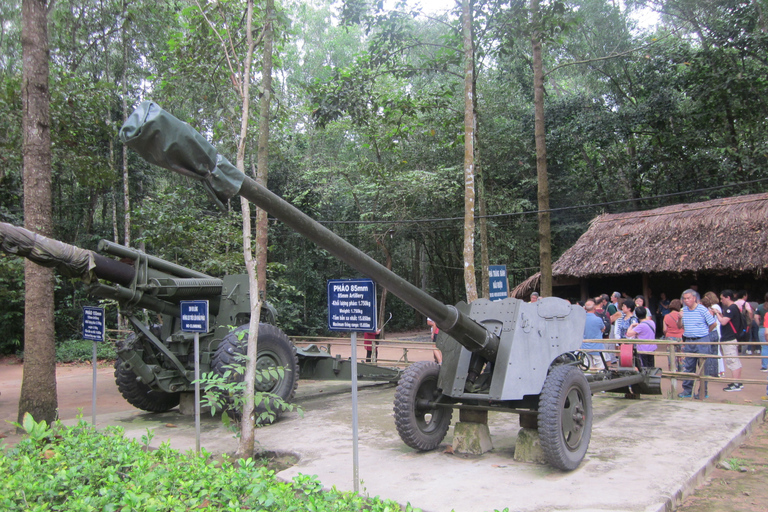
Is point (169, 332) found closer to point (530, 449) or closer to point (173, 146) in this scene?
point (530, 449)

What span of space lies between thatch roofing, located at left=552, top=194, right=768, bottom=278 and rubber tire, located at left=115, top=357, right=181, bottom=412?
484 inches

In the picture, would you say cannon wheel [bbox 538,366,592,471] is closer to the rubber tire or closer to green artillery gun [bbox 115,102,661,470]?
green artillery gun [bbox 115,102,661,470]

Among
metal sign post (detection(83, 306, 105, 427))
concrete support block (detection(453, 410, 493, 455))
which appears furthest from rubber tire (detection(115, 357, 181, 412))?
concrete support block (detection(453, 410, 493, 455))

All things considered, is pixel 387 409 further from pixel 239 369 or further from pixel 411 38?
pixel 411 38

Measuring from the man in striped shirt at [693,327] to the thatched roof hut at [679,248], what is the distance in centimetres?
651

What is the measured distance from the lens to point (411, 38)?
1107cm

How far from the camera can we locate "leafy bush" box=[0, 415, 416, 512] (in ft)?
10.6

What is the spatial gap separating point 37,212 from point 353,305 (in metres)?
5.46

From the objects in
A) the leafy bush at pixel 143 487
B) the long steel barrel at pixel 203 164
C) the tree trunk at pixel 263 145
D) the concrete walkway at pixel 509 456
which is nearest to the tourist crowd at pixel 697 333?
the concrete walkway at pixel 509 456

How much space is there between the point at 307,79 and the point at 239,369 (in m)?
26.5

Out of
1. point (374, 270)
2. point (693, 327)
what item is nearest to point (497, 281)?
point (693, 327)

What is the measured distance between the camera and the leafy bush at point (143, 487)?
3242 millimetres

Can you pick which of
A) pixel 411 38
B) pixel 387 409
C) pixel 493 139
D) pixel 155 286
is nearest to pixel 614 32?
pixel 493 139

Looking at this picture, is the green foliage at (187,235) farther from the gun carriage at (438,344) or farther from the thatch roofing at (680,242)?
the thatch roofing at (680,242)
